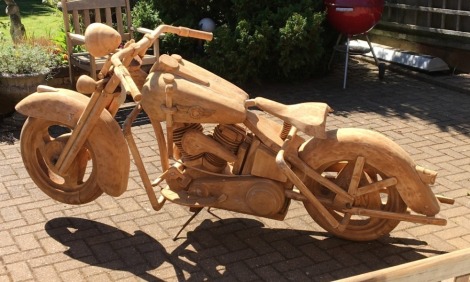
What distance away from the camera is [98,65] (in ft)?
24.6

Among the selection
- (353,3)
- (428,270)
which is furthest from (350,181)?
(353,3)

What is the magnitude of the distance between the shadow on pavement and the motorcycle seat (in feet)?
2.83

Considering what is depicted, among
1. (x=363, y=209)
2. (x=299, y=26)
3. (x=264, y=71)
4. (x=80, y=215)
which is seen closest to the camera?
(x=363, y=209)

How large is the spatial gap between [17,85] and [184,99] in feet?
12.0

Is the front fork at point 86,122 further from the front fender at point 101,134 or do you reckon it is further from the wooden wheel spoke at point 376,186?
the wooden wheel spoke at point 376,186

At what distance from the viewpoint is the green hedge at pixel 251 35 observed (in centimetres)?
845

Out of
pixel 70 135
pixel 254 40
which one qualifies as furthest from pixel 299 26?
pixel 70 135

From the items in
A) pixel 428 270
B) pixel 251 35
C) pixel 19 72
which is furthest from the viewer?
pixel 251 35

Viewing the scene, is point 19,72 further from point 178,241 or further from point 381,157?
point 381,157

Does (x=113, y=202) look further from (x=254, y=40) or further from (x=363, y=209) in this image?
(x=254, y=40)

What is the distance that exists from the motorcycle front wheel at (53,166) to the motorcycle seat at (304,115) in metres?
1.32

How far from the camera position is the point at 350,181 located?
14.1 feet

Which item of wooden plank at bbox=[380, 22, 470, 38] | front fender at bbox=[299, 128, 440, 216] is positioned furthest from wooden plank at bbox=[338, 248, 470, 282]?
wooden plank at bbox=[380, 22, 470, 38]

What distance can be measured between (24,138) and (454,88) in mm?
5860
